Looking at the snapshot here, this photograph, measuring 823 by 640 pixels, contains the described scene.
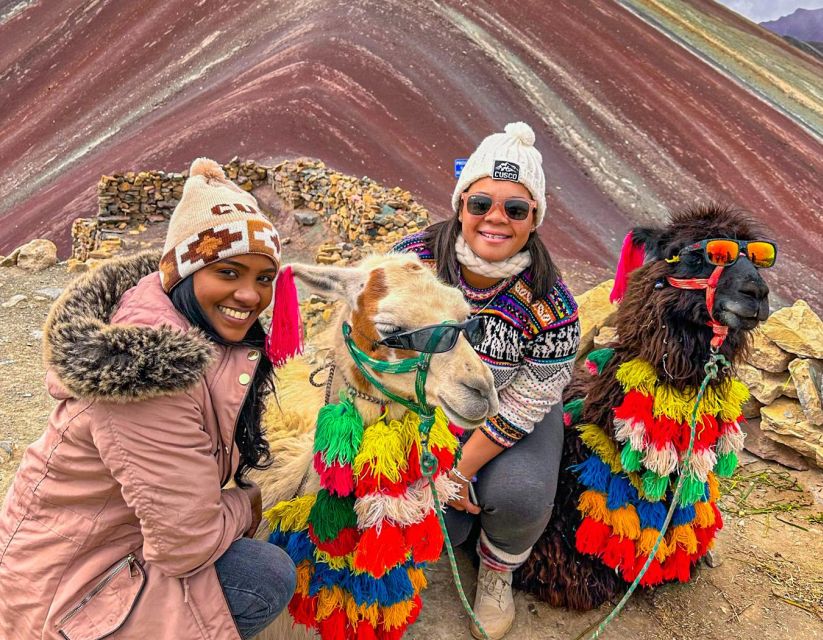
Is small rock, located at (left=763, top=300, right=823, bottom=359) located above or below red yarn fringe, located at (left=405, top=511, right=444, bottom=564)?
above

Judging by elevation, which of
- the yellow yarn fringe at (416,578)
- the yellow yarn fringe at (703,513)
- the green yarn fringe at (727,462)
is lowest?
the yellow yarn fringe at (416,578)

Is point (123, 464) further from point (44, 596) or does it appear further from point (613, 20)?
point (613, 20)

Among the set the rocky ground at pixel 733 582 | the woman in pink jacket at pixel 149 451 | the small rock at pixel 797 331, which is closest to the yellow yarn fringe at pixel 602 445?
the rocky ground at pixel 733 582

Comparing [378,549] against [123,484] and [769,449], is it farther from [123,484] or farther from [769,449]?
[769,449]

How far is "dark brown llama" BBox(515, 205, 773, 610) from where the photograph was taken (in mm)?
2342

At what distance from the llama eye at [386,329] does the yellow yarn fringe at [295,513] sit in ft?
2.07

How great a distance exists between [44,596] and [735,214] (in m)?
2.59

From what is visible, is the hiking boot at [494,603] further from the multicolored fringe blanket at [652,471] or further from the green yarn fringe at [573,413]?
the green yarn fringe at [573,413]

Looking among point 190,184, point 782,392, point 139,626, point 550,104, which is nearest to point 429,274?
point 190,184

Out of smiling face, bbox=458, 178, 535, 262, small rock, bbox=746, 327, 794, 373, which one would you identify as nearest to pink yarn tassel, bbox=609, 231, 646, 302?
smiling face, bbox=458, 178, 535, 262

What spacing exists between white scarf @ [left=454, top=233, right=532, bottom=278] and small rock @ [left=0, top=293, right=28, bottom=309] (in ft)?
16.7

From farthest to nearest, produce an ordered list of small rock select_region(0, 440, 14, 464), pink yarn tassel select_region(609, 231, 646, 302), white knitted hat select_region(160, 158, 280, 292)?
small rock select_region(0, 440, 14, 464)
pink yarn tassel select_region(609, 231, 646, 302)
white knitted hat select_region(160, 158, 280, 292)

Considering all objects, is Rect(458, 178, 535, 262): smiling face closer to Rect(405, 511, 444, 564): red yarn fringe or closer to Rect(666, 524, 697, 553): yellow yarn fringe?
Rect(405, 511, 444, 564): red yarn fringe

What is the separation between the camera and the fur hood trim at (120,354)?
1.39m
